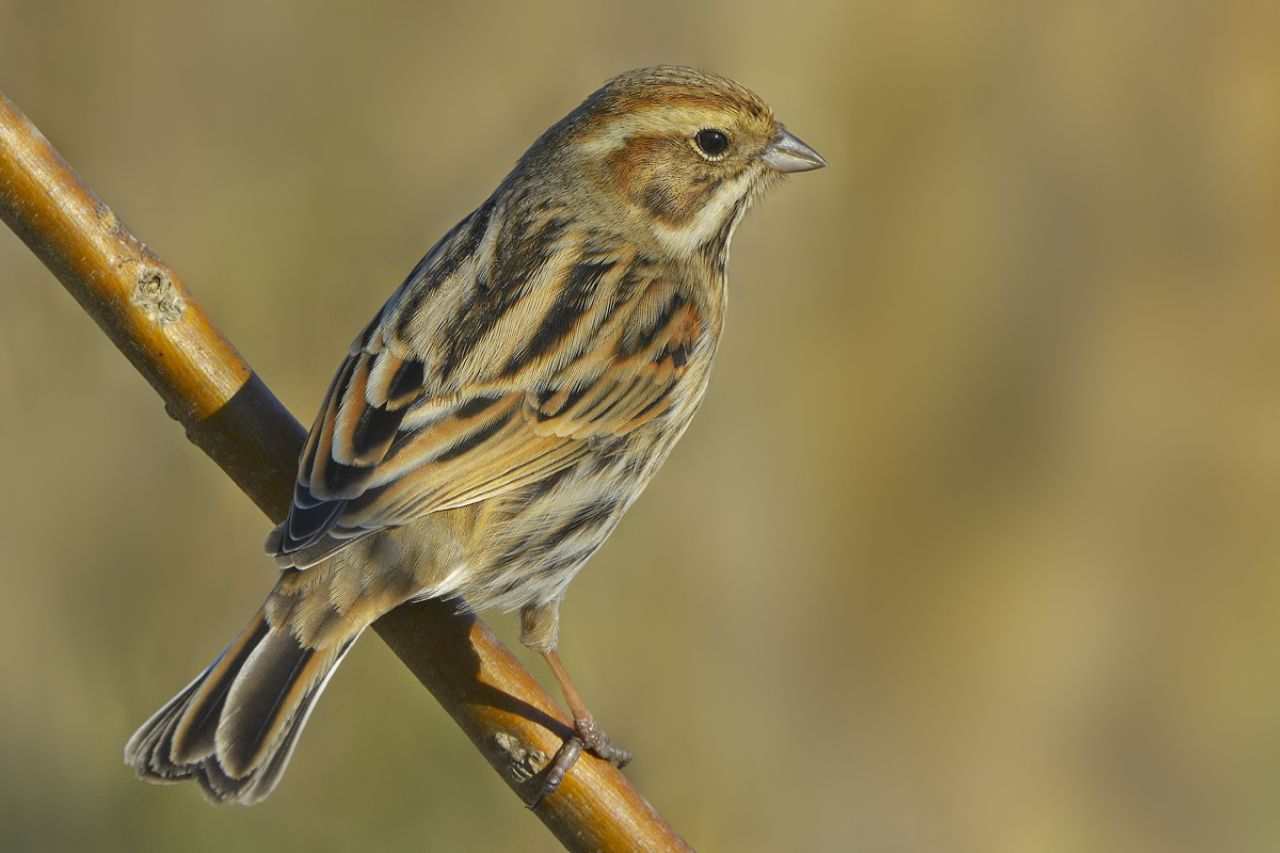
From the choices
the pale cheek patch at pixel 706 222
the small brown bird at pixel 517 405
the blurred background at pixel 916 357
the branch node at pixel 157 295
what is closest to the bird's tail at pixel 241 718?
the small brown bird at pixel 517 405

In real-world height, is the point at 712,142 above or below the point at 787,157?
above

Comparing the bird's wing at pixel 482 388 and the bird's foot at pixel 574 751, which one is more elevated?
the bird's wing at pixel 482 388

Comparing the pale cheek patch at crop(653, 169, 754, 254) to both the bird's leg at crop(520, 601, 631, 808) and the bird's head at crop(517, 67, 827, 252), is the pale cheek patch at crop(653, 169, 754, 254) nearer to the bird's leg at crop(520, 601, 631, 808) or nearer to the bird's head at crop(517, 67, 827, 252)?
the bird's head at crop(517, 67, 827, 252)

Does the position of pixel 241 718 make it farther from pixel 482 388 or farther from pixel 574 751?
pixel 482 388

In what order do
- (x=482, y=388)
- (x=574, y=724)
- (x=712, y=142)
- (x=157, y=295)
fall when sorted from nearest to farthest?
(x=157, y=295), (x=574, y=724), (x=482, y=388), (x=712, y=142)

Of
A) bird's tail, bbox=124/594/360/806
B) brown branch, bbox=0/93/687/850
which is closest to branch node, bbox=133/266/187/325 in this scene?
brown branch, bbox=0/93/687/850

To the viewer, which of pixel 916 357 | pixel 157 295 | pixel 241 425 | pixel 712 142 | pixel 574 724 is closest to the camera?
pixel 157 295

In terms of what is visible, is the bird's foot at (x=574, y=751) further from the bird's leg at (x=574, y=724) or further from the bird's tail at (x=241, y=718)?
the bird's tail at (x=241, y=718)

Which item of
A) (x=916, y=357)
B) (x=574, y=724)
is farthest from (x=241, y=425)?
(x=916, y=357)
